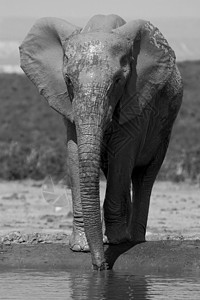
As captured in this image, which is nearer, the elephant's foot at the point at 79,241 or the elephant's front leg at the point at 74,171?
the elephant's front leg at the point at 74,171

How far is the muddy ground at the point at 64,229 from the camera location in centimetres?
1070

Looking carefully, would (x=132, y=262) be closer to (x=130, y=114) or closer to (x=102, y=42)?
(x=130, y=114)

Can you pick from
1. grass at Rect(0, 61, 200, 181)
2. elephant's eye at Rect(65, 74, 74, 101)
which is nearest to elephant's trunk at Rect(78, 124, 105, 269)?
elephant's eye at Rect(65, 74, 74, 101)

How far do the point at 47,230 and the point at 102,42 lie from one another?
16.4ft

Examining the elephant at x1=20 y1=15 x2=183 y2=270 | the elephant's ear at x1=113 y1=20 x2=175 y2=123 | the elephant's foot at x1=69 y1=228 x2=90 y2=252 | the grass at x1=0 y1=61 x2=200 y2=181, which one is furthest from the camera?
the grass at x1=0 y1=61 x2=200 y2=181

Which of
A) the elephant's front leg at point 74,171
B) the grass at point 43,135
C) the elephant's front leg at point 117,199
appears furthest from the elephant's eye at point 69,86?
the grass at point 43,135

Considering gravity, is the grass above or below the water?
below

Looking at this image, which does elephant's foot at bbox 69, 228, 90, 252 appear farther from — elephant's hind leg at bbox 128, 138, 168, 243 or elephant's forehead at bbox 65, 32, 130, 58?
elephant's forehead at bbox 65, 32, 130, 58

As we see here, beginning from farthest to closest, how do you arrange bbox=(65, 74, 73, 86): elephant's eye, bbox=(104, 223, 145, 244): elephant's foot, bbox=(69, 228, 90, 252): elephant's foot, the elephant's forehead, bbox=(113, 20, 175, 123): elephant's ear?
bbox=(104, 223, 145, 244): elephant's foot → bbox=(69, 228, 90, 252): elephant's foot → bbox=(113, 20, 175, 123): elephant's ear → bbox=(65, 74, 73, 86): elephant's eye → the elephant's forehead

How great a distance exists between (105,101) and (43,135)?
37.3 metres

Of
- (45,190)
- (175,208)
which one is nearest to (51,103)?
(175,208)

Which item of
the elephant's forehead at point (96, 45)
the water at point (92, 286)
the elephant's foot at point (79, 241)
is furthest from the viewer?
the elephant's foot at point (79, 241)

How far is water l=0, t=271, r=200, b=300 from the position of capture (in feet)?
29.6

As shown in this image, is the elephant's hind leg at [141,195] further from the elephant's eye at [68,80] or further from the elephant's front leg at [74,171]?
the elephant's eye at [68,80]
